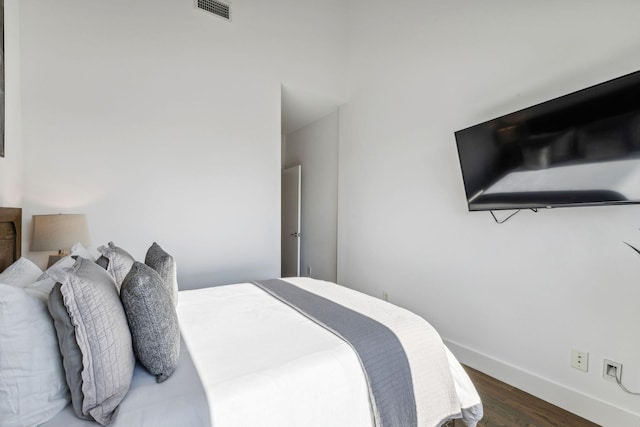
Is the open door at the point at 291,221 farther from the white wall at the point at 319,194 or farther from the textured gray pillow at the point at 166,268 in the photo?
the textured gray pillow at the point at 166,268

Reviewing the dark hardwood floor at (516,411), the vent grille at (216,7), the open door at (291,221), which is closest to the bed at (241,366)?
the dark hardwood floor at (516,411)

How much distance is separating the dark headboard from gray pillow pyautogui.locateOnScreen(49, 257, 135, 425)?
41.4 inches

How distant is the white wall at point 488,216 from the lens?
5.64ft

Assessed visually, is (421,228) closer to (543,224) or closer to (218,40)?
(543,224)

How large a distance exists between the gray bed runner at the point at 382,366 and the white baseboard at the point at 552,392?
4.43ft

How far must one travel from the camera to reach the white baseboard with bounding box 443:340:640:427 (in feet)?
5.48

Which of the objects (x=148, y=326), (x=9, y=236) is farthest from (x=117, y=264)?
(x=9, y=236)

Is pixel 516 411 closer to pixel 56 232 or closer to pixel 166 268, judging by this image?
pixel 166 268

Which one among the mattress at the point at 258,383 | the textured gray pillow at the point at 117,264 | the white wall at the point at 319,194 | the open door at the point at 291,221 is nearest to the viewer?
the mattress at the point at 258,383

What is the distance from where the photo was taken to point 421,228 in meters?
2.78

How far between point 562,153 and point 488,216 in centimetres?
68

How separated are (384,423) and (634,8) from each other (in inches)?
97.8

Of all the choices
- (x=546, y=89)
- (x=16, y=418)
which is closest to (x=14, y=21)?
(x=16, y=418)

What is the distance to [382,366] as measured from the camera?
120cm
